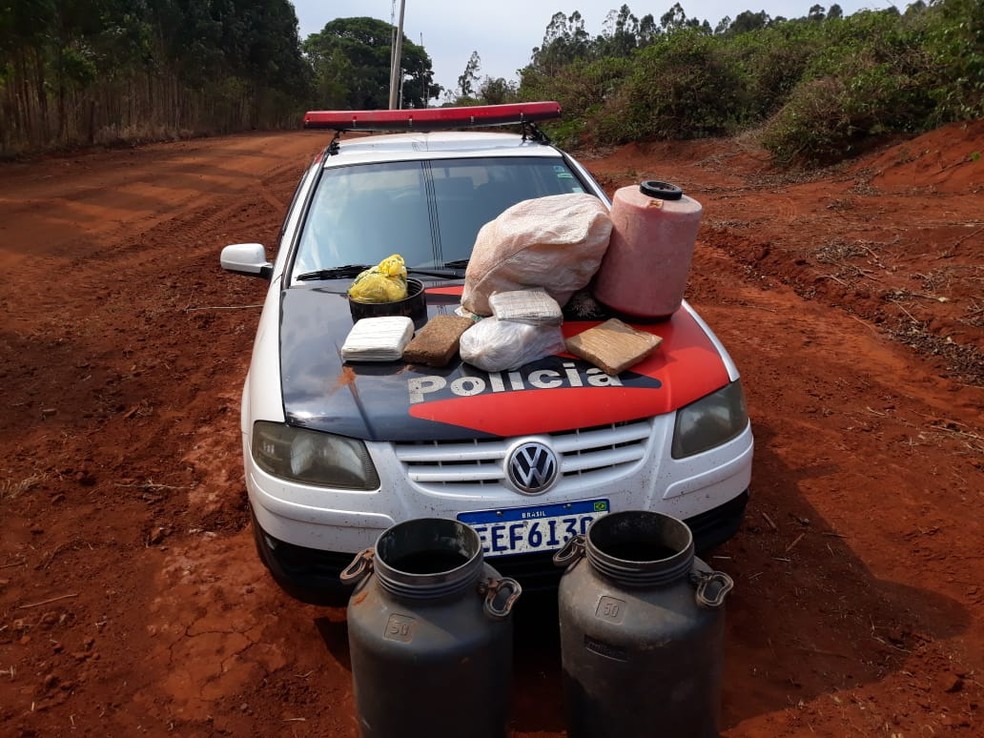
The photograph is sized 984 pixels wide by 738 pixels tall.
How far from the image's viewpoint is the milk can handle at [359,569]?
2.22 m

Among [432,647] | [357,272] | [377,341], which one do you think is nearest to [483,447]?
[377,341]

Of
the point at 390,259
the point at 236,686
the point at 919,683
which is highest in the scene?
the point at 390,259

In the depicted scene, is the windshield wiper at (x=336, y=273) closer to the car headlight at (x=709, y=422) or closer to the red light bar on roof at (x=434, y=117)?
the red light bar on roof at (x=434, y=117)

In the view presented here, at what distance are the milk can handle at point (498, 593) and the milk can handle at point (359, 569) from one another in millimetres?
345

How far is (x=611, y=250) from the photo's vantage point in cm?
327

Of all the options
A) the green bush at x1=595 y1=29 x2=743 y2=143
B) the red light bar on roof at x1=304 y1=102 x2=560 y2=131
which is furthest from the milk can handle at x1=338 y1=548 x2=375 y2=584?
the green bush at x1=595 y1=29 x2=743 y2=143

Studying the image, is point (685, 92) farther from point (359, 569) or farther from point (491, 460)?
point (359, 569)

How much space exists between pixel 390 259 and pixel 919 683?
266 cm

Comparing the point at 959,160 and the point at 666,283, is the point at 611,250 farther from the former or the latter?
the point at 959,160

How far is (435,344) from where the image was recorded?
9.76 ft

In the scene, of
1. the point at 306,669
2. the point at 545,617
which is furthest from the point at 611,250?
the point at 306,669

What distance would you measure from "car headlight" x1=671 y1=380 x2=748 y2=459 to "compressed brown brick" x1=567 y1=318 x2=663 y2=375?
27 cm

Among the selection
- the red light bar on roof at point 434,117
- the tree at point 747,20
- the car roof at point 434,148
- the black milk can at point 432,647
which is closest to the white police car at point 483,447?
the black milk can at point 432,647

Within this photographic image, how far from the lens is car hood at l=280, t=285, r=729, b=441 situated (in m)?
2.67
